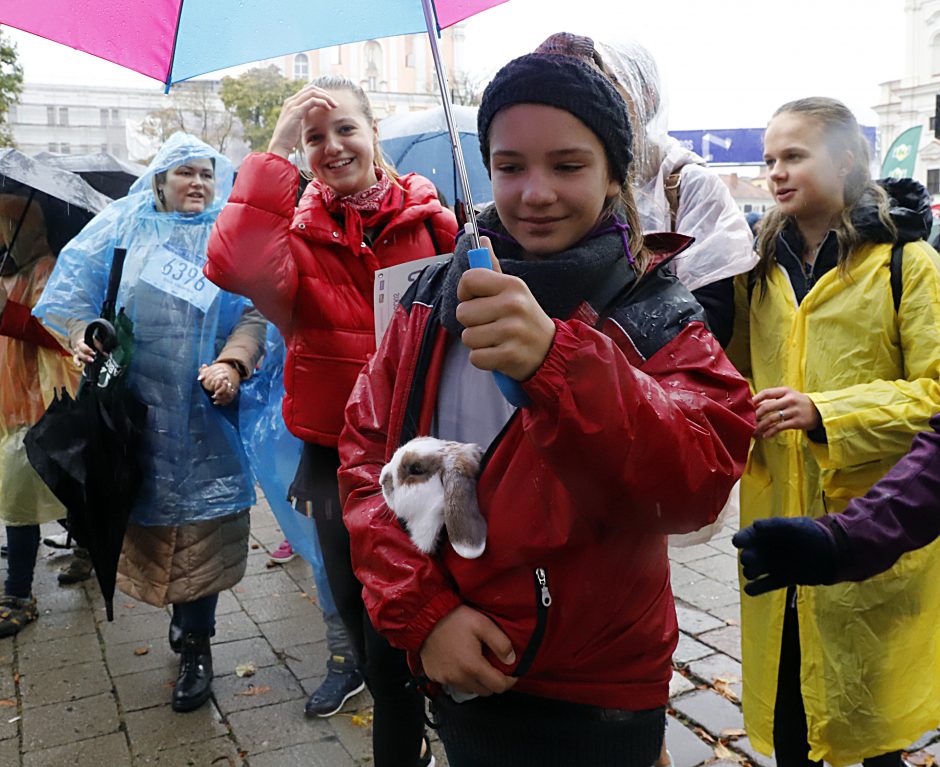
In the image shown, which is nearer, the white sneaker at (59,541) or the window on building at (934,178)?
→ the white sneaker at (59,541)

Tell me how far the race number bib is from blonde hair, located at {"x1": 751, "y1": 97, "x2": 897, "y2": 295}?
2.10 metres

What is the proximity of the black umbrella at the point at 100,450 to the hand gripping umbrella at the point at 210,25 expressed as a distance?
1645 mm

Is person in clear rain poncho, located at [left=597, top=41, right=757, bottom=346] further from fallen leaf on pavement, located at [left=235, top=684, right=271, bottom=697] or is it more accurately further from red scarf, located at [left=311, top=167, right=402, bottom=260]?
fallen leaf on pavement, located at [left=235, top=684, right=271, bottom=697]

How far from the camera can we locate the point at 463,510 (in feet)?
4.69

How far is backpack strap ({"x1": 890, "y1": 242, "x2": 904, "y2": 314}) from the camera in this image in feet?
7.50

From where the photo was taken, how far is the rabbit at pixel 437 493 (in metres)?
1.43

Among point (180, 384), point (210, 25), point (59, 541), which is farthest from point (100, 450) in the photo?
point (59, 541)

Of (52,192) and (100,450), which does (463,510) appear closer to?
(100,450)

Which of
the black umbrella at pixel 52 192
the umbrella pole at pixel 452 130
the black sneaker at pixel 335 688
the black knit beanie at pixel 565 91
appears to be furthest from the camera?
the black umbrella at pixel 52 192

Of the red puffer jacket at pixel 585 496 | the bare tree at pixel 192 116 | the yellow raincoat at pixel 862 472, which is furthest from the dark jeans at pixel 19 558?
the bare tree at pixel 192 116

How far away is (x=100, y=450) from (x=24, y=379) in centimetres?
131

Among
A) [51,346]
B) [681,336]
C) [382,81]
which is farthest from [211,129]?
[681,336]

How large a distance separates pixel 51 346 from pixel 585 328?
3.92 metres

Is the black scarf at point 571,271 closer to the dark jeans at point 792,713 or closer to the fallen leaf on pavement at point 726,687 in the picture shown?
the dark jeans at point 792,713
